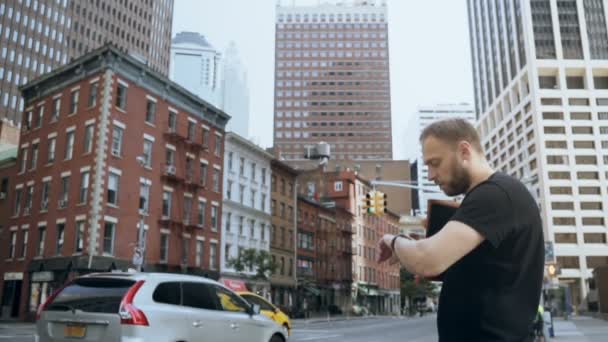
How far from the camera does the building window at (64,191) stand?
36031 millimetres

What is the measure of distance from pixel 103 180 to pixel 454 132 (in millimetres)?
34932

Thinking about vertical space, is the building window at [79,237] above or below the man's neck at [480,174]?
above

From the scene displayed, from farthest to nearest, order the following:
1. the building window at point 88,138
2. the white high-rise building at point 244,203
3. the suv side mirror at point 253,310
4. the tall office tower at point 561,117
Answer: the tall office tower at point 561,117, the white high-rise building at point 244,203, the building window at point 88,138, the suv side mirror at point 253,310

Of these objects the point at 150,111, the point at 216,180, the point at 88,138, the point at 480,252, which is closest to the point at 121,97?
the point at 150,111

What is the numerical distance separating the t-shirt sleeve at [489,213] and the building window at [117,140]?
3622cm

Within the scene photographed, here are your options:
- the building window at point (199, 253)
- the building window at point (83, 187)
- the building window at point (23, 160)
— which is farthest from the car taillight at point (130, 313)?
the building window at point (23, 160)

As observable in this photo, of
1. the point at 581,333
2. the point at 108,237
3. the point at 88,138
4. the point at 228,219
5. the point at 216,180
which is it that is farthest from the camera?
the point at 228,219

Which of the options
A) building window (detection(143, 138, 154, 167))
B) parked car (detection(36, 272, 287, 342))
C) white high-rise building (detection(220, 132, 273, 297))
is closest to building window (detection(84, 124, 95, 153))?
building window (detection(143, 138, 154, 167))

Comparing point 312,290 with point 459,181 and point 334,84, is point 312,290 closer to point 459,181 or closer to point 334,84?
point 459,181

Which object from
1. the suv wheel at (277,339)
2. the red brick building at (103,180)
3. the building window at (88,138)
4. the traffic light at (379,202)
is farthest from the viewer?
the building window at (88,138)

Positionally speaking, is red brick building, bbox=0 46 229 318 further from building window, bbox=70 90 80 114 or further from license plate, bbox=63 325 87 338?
license plate, bbox=63 325 87 338

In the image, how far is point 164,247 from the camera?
39406 millimetres

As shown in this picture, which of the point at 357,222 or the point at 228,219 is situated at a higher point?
the point at 357,222

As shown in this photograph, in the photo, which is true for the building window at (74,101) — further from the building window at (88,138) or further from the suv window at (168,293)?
Result: the suv window at (168,293)
